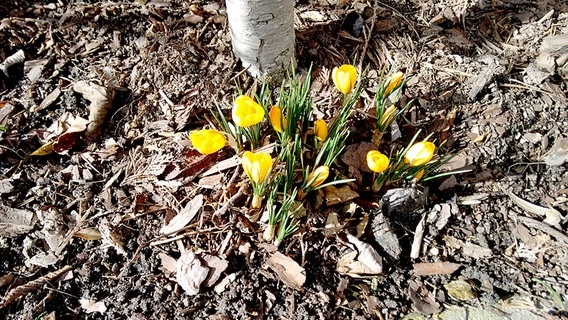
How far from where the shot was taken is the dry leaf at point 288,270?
174 cm

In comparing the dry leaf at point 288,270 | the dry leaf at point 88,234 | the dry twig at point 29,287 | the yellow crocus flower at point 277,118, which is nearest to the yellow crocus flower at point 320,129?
the yellow crocus flower at point 277,118

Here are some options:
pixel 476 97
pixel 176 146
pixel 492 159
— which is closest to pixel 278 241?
pixel 176 146

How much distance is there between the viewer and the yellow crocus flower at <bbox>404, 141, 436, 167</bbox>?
5.40ft

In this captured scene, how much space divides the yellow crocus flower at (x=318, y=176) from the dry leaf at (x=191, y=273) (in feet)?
1.64

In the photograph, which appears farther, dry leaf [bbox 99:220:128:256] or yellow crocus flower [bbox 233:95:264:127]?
dry leaf [bbox 99:220:128:256]

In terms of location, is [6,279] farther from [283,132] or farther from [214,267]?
[283,132]

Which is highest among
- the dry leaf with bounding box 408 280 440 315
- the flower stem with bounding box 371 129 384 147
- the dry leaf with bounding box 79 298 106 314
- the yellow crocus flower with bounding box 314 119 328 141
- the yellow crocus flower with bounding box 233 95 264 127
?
the yellow crocus flower with bounding box 233 95 264 127

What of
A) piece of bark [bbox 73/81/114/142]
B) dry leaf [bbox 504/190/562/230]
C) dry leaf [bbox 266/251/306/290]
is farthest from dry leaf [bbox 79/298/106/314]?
dry leaf [bbox 504/190/562/230]

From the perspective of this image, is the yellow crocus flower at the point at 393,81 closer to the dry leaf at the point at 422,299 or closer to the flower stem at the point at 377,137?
the flower stem at the point at 377,137

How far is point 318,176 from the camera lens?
1.72 meters

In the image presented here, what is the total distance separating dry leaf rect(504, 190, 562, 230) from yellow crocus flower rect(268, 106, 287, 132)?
0.98 meters

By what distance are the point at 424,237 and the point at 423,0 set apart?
4.39 feet

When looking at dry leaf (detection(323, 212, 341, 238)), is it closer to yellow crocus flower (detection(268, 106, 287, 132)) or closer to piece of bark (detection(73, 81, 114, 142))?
yellow crocus flower (detection(268, 106, 287, 132))

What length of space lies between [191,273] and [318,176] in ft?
1.89
